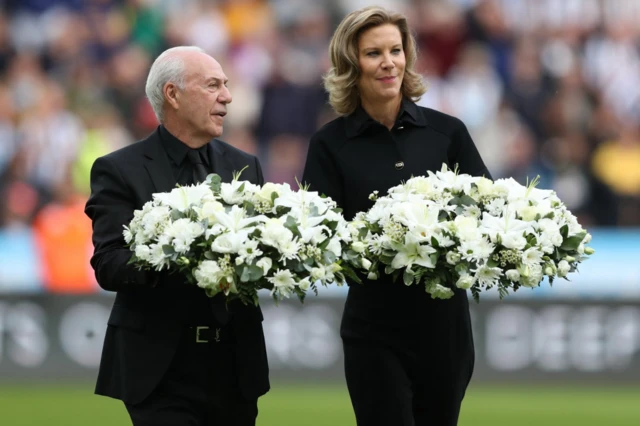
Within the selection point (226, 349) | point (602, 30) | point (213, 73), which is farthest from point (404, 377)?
point (602, 30)

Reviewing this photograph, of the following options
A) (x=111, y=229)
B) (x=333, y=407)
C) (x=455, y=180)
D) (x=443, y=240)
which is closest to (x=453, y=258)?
(x=443, y=240)

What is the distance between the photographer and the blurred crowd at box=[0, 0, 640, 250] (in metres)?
13.2

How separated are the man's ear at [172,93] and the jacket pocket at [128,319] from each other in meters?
0.85

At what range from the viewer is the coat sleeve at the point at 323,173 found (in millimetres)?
5461

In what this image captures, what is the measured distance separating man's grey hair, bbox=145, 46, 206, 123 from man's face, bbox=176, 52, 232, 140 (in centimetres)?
3

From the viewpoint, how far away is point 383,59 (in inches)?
214

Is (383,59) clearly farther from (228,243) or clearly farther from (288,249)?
(228,243)

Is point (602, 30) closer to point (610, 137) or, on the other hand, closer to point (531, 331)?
point (610, 137)

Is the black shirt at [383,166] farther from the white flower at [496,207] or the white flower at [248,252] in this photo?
the white flower at [248,252]

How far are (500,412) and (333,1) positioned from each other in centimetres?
589

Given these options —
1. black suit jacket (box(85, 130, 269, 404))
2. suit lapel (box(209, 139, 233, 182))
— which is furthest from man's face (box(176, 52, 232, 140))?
black suit jacket (box(85, 130, 269, 404))

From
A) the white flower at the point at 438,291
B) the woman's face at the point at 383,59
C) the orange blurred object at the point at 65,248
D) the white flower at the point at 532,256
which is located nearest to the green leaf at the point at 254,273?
the white flower at the point at 438,291

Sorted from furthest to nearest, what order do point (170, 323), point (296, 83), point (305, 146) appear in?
point (296, 83), point (305, 146), point (170, 323)

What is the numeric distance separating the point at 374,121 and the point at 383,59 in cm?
28
